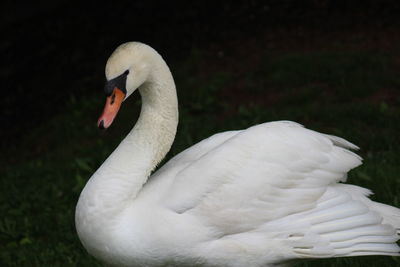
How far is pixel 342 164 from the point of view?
13.8 ft

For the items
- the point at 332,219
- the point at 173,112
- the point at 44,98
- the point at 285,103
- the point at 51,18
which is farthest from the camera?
the point at 51,18

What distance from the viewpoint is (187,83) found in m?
9.21

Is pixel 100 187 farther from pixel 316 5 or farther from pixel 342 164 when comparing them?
pixel 316 5

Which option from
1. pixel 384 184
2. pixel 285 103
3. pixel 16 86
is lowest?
pixel 16 86

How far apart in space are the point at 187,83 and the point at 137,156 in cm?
501


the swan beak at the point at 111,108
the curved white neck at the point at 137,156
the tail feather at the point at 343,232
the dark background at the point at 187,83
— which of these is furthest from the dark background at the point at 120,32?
the swan beak at the point at 111,108

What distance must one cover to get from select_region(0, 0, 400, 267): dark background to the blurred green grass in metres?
0.02

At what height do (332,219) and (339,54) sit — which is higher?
(332,219)

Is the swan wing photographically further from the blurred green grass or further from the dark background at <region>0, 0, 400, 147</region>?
the dark background at <region>0, 0, 400, 147</region>

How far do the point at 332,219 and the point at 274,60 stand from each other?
213 inches

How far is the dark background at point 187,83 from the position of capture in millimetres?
6188

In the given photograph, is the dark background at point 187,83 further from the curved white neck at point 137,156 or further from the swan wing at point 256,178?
the curved white neck at point 137,156

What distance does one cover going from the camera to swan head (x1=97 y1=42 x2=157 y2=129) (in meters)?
3.92

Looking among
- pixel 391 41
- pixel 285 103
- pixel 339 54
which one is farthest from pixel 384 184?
pixel 391 41
